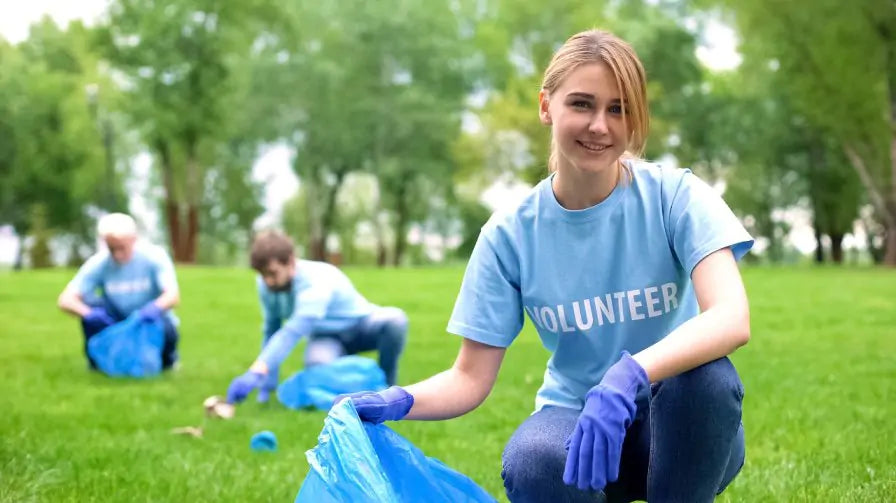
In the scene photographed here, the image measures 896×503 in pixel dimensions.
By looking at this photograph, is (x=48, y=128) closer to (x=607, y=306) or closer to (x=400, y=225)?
(x=400, y=225)

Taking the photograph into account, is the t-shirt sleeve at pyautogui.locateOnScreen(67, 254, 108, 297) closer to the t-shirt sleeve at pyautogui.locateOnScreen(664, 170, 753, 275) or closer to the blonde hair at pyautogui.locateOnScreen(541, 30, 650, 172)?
the blonde hair at pyautogui.locateOnScreen(541, 30, 650, 172)

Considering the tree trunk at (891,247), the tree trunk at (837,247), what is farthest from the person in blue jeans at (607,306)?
the tree trunk at (837,247)

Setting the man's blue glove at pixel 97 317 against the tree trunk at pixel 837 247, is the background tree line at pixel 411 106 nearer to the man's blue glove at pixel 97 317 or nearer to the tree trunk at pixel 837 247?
the tree trunk at pixel 837 247

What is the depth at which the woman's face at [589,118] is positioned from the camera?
2389mm

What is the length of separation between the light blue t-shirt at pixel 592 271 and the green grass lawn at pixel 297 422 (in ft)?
3.95

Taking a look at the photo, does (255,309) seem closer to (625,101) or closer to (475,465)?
(475,465)

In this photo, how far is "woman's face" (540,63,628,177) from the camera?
2389 millimetres

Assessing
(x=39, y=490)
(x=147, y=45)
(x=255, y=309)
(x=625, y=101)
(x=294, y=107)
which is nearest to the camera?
(x=625, y=101)

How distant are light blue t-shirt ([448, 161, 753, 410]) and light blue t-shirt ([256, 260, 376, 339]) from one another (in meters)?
3.27

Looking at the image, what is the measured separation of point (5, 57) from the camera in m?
39.4

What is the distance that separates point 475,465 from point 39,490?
1.71 metres

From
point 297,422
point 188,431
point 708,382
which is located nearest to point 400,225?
point 297,422

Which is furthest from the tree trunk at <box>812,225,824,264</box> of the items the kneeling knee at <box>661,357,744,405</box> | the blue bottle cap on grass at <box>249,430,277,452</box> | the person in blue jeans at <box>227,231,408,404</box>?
the kneeling knee at <box>661,357,744,405</box>

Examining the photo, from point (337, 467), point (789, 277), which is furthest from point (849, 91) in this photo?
point (337, 467)
